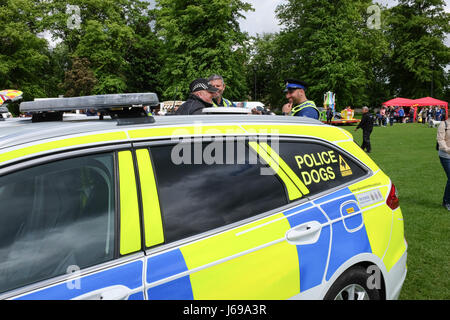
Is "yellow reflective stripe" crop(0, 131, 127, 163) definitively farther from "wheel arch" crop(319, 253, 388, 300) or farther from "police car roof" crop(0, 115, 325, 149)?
"wheel arch" crop(319, 253, 388, 300)

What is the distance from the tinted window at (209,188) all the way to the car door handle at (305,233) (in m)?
0.17

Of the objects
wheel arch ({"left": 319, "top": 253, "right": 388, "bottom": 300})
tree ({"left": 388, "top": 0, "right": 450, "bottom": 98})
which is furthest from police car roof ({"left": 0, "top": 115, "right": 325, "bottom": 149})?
tree ({"left": 388, "top": 0, "right": 450, "bottom": 98})

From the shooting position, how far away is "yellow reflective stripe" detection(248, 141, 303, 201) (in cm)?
219

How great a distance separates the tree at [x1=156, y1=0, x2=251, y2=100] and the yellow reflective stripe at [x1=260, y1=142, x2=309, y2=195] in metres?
30.5

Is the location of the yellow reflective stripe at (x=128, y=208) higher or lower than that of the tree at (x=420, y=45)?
lower

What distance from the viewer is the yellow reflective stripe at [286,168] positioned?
A: 223 cm

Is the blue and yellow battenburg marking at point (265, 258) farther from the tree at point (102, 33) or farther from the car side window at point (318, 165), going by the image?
the tree at point (102, 33)

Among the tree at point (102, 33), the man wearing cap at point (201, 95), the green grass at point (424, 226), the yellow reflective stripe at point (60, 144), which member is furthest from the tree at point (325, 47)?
the yellow reflective stripe at point (60, 144)
